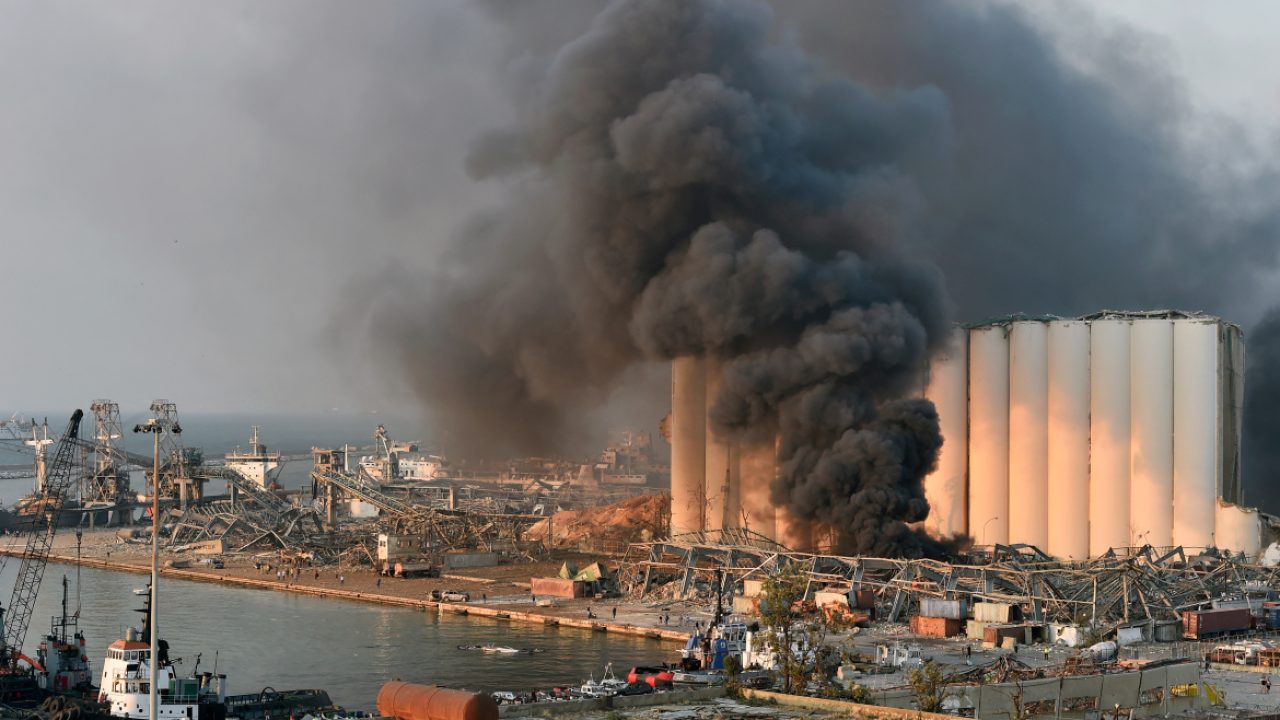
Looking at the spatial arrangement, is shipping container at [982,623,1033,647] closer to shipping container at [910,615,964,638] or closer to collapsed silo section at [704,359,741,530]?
shipping container at [910,615,964,638]

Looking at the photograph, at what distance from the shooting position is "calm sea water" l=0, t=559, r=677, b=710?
49.3 metres

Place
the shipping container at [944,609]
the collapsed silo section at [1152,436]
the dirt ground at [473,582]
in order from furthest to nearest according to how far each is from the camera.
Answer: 1. the collapsed silo section at [1152,436]
2. the dirt ground at [473,582]
3. the shipping container at [944,609]

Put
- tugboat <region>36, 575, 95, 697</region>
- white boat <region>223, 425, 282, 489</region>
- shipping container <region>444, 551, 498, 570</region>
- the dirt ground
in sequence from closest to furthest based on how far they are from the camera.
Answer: tugboat <region>36, 575, 95, 697</region> → the dirt ground → shipping container <region>444, 551, 498, 570</region> → white boat <region>223, 425, 282, 489</region>

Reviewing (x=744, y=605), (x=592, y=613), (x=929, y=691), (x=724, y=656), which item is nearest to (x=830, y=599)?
(x=744, y=605)

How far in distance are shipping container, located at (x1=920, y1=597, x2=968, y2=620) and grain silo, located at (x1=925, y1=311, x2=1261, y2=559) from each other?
1645 centimetres

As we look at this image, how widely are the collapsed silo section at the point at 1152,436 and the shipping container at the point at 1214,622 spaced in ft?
43.6

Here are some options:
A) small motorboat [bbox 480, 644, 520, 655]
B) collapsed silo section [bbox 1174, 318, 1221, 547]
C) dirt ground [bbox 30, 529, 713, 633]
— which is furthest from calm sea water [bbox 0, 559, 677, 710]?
collapsed silo section [bbox 1174, 318, 1221, 547]

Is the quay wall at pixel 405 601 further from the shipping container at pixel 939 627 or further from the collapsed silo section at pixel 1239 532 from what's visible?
the collapsed silo section at pixel 1239 532

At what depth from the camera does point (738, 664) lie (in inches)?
1662

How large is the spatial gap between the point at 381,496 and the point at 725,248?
30557 millimetres

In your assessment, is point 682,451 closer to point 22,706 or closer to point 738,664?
point 738,664

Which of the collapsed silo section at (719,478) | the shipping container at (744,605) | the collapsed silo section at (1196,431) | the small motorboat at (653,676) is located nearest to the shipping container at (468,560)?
the collapsed silo section at (719,478)

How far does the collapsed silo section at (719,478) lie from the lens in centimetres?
7369

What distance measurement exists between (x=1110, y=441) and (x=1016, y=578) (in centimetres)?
1531
